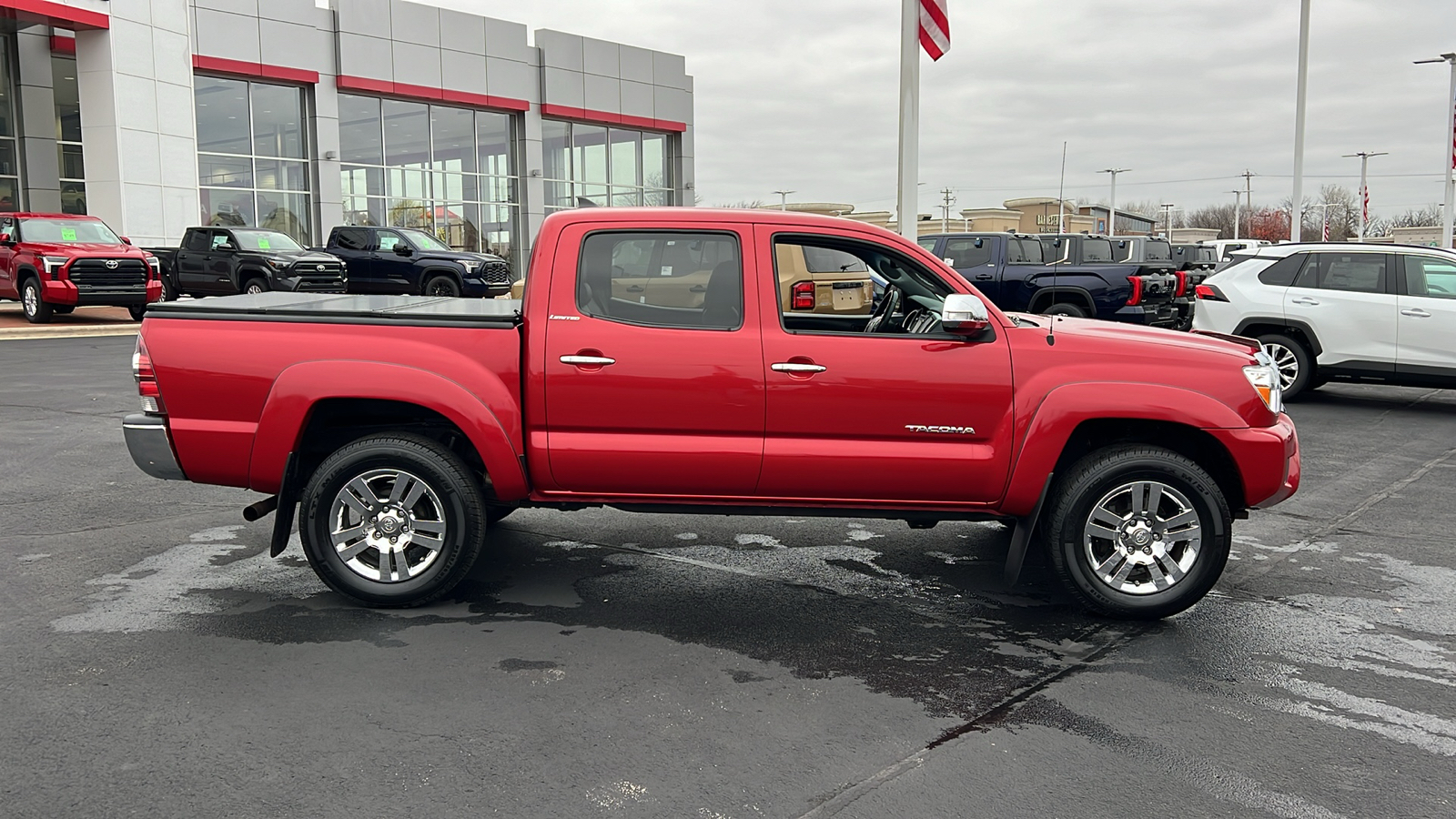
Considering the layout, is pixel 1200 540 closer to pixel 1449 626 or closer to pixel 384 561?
pixel 1449 626

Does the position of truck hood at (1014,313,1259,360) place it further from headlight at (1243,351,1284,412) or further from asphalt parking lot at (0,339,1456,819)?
asphalt parking lot at (0,339,1456,819)

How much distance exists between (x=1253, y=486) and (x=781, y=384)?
2.32m

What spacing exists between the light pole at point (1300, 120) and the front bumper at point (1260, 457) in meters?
24.3

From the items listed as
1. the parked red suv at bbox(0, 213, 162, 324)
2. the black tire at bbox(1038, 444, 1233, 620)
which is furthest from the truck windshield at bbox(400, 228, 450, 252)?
the black tire at bbox(1038, 444, 1233, 620)

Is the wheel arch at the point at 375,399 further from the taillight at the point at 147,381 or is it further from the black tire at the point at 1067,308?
the black tire at the point at 1067,308

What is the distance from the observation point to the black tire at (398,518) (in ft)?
17.5

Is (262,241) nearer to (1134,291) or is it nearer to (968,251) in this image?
(968,251)

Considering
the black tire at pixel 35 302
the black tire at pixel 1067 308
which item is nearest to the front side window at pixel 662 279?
the black tire at pixel 1067 308

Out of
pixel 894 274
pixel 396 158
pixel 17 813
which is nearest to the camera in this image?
pixel 17 813

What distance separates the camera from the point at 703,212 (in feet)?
18.2

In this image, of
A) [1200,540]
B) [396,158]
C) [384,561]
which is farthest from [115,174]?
[1200,540]

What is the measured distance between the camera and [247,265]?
24375 mm

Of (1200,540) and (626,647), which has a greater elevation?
(1200,540)

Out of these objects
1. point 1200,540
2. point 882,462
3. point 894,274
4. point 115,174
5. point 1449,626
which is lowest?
point 1449,626
